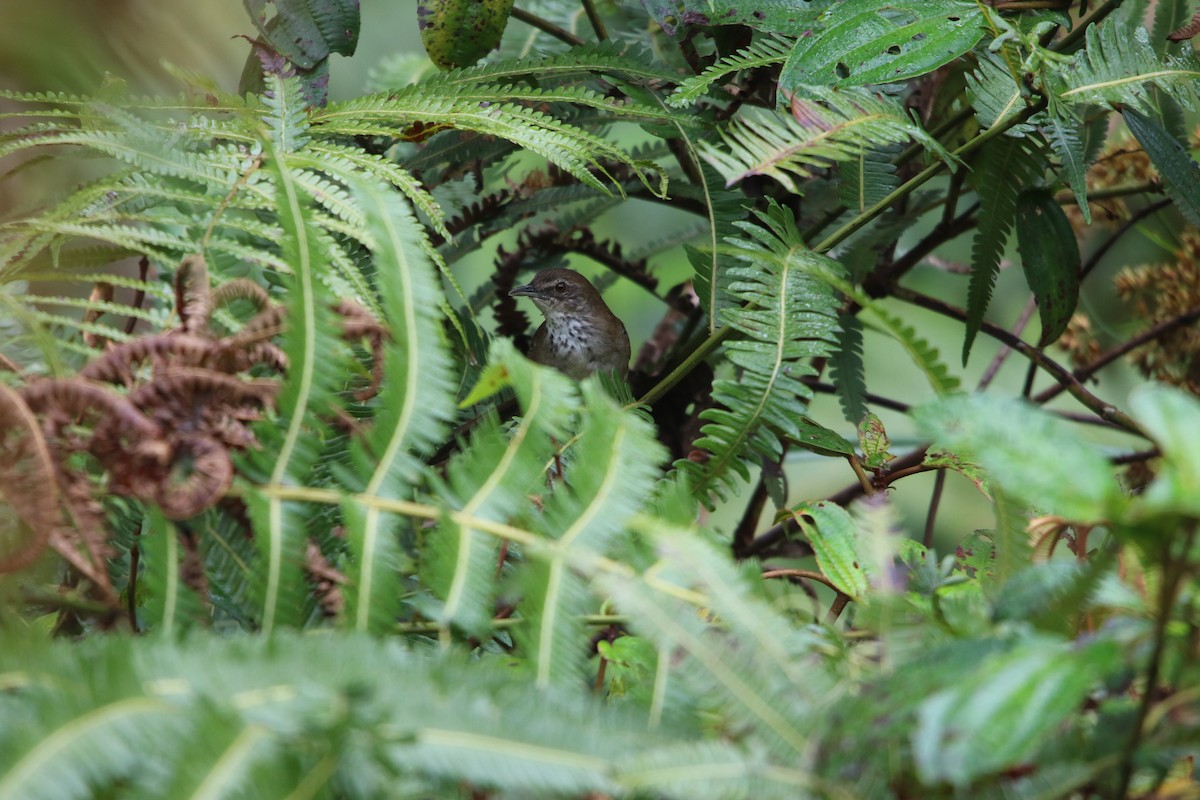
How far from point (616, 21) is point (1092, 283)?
1.63 meters

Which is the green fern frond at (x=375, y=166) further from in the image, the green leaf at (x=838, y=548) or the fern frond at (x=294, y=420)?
the green leaf at (x=838, y=548)

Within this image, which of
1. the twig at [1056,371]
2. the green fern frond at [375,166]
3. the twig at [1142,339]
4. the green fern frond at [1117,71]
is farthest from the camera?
the twig at [1142,339]

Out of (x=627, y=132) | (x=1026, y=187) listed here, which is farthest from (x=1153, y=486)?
(x=627, y=132)

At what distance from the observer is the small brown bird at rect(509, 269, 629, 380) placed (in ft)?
11.6

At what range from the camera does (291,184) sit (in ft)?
2.51

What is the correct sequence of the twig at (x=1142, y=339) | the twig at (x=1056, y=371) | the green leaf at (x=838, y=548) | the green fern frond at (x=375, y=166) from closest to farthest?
the green leaf at (x=838, y=548)
the green fern frond at (x=375, y=166)
the twig at (x=1056, y=371)
the twig at (x=1142, y=339)

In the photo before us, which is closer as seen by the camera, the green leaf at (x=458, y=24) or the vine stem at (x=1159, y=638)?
the vine stem at (x=1159, y=638)

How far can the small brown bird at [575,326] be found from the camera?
3.54 meters

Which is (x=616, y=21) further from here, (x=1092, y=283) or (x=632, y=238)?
(x=1092, y=283)

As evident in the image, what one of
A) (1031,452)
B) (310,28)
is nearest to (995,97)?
(1031,452)

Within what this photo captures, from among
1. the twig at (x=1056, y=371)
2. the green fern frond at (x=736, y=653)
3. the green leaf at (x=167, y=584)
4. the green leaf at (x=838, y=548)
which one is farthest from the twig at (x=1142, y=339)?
the green leaf at (x=167, y=584)

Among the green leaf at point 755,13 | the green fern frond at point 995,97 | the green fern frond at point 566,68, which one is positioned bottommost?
the green fern frond at point 995,97

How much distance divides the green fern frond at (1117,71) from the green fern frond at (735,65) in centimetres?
36

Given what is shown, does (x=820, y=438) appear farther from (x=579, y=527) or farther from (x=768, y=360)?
(x=579, y=527)
